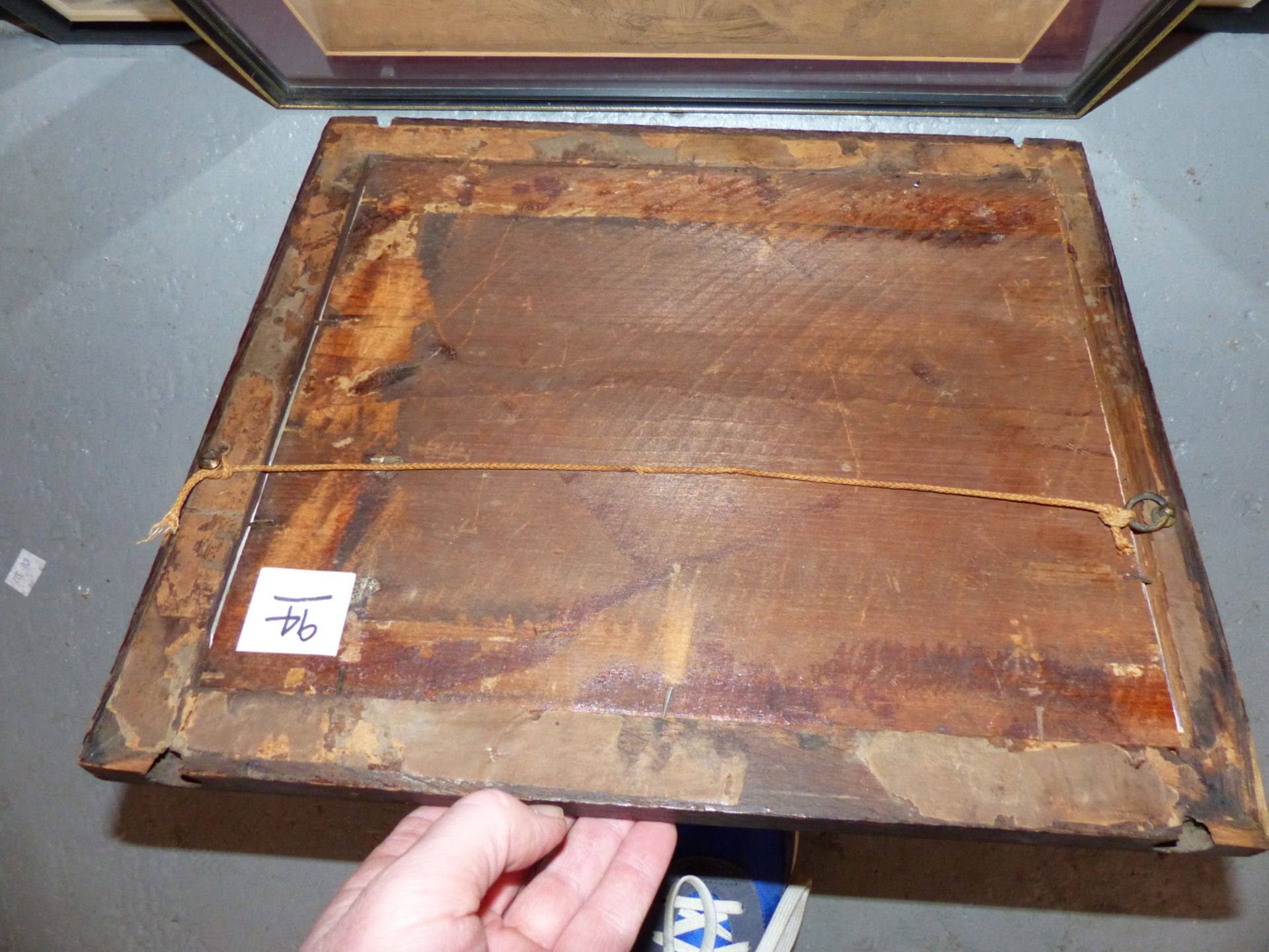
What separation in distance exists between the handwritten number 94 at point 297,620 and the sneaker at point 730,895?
23.4 inches

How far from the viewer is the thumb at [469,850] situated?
60cm

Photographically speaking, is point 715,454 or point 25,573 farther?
point 25,573

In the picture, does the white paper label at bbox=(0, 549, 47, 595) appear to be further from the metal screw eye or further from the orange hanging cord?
the metal screw eye

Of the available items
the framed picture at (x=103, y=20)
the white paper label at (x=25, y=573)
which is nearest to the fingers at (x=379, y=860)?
the white paper label at (x=25, y=573)

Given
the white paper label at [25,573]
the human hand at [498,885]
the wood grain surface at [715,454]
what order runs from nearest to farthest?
the human hand at [498,885]
the wood grain surface at [715,454]
the white paper label at [25,573]

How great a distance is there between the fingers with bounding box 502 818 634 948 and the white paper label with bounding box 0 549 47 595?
2.86ft

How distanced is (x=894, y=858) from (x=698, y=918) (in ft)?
0.90

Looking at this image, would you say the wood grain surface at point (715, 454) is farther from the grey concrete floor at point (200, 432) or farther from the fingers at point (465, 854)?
the grey concrete floor at point (200, 432)

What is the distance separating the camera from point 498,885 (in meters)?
0.80

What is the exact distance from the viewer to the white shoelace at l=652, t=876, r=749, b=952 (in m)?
0.96

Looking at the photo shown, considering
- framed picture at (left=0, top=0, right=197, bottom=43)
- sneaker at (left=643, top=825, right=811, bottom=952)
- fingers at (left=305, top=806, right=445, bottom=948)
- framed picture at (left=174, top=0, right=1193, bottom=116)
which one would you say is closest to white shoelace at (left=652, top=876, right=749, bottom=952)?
sneaker at (left=643, top=825, right=811, bottom=952)

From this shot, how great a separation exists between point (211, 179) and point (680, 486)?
3.33 ft

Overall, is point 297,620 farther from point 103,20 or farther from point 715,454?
point 103,20

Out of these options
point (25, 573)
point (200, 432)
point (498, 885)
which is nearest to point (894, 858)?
point (498, 885)
